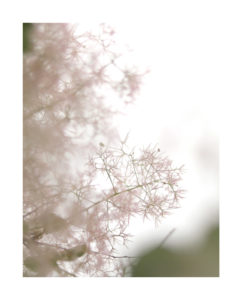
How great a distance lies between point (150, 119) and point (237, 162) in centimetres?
37

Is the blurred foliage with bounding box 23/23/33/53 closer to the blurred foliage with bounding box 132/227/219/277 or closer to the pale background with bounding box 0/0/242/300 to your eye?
the pale background with bounding box 0/0/242/300

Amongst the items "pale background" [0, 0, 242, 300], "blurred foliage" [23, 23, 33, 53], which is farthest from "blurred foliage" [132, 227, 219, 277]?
"blurred foliage" [23, 23, 33, 53]

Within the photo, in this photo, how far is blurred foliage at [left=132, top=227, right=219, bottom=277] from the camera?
1639 millimetres

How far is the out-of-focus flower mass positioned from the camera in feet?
5.33

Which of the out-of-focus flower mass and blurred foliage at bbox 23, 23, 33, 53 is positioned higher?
blurred foliage at bbox 23, 23, 33, 53

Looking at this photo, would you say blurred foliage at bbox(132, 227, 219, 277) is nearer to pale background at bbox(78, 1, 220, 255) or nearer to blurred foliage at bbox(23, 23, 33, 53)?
pale background at bbox(78, 1, 220, 255)

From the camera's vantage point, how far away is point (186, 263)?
1.64 m

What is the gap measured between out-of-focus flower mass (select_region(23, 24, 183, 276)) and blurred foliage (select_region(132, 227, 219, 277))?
0.32ft

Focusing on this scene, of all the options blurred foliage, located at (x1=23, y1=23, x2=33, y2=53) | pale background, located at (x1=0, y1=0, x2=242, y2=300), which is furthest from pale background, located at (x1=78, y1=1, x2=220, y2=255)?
blurred foliage, located at (x1=23, y1=23, x2=33, y2=53)

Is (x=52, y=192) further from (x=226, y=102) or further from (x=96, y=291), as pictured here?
(x=226, y=102)

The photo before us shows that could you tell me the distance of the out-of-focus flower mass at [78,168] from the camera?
162 cm

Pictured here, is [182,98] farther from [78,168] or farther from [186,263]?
[186,263]

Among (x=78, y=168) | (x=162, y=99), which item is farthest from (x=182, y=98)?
(x=78, y=168)

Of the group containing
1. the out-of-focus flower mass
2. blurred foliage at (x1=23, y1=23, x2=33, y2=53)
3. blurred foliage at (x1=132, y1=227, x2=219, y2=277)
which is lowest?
blurred foliage at (x1=132, y1=227, x2=219, y2=277)
